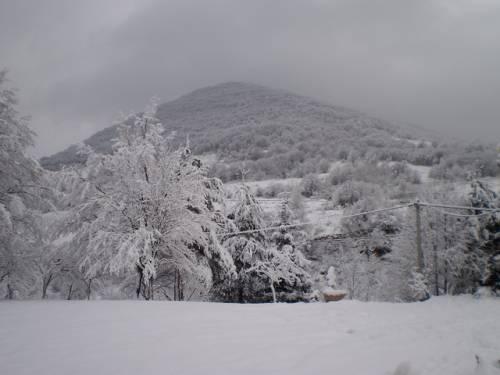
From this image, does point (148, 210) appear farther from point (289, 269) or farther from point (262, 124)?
point (262, 124)

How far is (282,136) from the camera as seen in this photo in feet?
234

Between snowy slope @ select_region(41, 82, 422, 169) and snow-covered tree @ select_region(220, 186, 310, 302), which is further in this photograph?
snowy slope @ select_region(41, 82, 422, 169)

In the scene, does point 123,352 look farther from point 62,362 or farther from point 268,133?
point 268,133

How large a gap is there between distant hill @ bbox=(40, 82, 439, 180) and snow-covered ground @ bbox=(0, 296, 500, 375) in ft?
85.0

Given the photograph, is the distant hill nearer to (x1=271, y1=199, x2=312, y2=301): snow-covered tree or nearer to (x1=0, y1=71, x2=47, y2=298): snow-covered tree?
(x1=271, y1=199, x2=312, y2=301): snow-covered tree

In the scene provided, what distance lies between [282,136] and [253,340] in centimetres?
6995

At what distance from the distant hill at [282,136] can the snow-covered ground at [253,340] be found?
25.9 m

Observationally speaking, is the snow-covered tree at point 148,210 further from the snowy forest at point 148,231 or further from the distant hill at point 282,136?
the distant hill at point 282,136

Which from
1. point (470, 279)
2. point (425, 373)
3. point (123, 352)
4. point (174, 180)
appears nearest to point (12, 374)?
point (123, 352)

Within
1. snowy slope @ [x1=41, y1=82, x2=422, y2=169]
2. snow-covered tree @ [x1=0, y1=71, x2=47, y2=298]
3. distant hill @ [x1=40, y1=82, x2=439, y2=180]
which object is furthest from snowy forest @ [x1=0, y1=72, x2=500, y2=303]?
snowy slope @ [x1=41, y1=82, x2=422, y2=169]

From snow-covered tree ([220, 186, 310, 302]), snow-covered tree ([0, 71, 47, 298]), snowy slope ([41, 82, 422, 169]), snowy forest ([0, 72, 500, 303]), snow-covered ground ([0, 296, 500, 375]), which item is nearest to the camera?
snow-covered ground ([0, 296, 500, 375])

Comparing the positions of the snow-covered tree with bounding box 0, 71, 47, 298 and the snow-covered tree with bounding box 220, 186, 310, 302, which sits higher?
the snow-covered tree with bounding box 0, 71, 47, 298

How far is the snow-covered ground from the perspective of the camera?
236cm

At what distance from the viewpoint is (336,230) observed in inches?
1272
